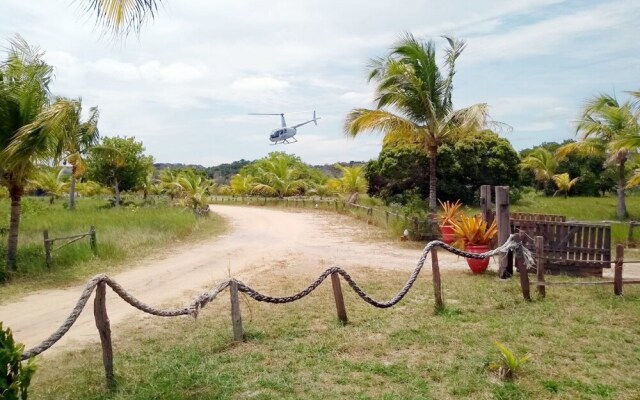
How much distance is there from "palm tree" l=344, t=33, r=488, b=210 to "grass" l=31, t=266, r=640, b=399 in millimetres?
7866

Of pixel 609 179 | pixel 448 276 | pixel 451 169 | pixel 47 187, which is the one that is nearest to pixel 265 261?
pixel 448 276

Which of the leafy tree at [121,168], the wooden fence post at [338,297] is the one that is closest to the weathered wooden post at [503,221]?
the wooden fence post at [338,297]

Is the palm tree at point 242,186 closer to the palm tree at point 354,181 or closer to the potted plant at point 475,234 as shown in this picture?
the palm tree at point 354,181

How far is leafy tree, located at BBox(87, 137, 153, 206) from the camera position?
1146 inches

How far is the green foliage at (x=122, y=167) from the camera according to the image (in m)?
29.1

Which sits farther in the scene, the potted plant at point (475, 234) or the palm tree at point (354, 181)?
the palm tree at point (354, 181)

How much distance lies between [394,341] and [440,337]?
0.54 meters

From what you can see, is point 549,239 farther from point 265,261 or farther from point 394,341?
point 265,261

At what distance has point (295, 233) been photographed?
1802cm

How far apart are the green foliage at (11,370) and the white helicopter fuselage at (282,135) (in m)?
43.8

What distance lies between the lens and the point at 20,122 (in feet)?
33.3

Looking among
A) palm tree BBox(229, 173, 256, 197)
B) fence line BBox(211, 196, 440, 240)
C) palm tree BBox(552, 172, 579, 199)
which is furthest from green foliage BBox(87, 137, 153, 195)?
palm tree BBox(552, 172, 579, 199)

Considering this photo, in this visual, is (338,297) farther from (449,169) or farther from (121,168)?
(121,168)

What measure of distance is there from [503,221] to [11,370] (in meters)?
8.10
